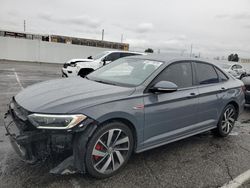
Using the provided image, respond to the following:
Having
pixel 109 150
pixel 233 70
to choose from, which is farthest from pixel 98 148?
pixel 233 70

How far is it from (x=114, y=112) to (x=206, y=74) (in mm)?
2338

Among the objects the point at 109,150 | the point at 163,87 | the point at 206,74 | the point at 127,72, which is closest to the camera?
the point at 109,150

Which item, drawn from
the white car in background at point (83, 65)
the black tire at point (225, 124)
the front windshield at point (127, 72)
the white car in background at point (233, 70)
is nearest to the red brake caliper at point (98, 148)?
the front windshield at point (127, 72)

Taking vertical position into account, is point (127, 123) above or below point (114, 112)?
below

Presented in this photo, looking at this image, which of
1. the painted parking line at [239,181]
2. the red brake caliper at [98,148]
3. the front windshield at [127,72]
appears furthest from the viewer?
the front windshield at [127,72]

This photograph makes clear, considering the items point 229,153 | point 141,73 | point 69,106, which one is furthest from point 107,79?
point 229,153

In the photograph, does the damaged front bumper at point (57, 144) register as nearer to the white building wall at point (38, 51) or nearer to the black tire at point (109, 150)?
the black tire at point (109, 150)

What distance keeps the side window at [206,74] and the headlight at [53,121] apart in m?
2.53

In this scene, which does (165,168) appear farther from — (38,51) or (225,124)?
(38,51)

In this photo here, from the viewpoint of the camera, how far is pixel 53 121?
2.68 metres

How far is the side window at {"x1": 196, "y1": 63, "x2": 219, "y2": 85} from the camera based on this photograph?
435cm

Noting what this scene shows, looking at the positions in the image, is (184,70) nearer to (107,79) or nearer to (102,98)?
(107,79)

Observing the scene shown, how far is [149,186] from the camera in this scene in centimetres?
299

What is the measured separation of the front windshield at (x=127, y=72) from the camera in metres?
3.66
